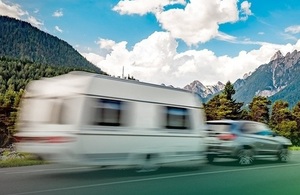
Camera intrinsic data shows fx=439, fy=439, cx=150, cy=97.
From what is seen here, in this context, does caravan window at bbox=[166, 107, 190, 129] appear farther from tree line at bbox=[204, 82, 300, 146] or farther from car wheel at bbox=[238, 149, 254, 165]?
tree line at bbox=[204, 82, 300, 146]

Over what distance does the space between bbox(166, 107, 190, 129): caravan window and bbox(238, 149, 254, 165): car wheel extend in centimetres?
267

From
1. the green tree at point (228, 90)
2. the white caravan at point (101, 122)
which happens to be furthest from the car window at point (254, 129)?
the green tree at point (228, 90)

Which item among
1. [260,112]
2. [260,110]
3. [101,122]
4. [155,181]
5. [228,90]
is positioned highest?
[228,90]

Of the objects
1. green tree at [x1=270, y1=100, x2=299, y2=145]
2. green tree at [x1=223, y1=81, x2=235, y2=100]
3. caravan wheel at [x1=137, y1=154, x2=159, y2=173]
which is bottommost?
caravan wheel at [x1=137, y1=154, x2=159, y2=173]

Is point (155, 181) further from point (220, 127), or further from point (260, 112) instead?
point (260, 112)

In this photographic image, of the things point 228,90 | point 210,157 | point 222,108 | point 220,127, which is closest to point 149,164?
point 210,157

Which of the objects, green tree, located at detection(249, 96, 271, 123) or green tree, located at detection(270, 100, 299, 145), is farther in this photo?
green tree, located at detection(249, 96, 271, 123)

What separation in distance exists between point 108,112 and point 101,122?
0.34 meters

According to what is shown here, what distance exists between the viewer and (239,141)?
14383mm

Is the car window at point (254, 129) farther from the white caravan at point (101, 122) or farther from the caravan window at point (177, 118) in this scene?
the white caravan at point (101, 122)

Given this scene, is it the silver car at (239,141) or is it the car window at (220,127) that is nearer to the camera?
the silver car at (239,141)

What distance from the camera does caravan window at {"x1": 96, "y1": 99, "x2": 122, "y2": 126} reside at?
34.6 ft

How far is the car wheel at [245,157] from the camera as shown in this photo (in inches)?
569

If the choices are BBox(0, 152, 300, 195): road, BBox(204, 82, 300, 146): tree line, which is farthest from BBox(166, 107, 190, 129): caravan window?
BBox(204, 82, 300, 146): tree line
